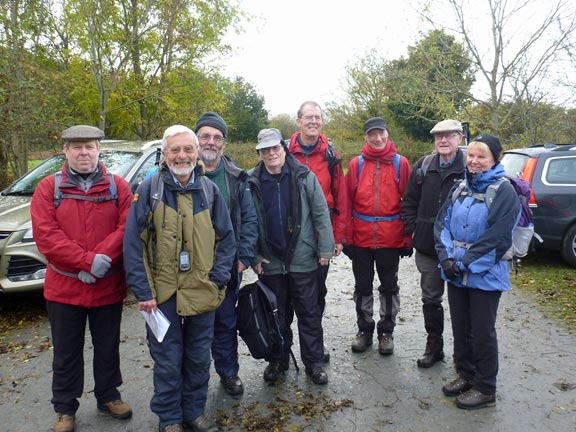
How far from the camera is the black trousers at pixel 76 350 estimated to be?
3174mm

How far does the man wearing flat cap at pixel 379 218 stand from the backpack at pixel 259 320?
107 centimetres

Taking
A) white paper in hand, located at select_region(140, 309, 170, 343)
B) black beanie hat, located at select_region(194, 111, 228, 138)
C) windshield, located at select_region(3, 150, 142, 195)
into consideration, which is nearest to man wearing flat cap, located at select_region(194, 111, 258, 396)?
Result: black beanie hat, located at select_region(194, 111, 228, 138)

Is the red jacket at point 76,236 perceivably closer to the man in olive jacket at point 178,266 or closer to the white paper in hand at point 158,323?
the man in olive jacket at point 178,266

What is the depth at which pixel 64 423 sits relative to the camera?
3.16 metres

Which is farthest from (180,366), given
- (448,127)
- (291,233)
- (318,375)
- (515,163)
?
(515,163)

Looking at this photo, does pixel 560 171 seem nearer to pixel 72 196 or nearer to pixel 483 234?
pixel 483 234

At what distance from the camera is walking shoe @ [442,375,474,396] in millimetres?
3617

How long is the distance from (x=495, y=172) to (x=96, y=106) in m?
11.2

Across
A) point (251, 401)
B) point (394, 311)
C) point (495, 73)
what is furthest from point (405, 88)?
point (251, 401)

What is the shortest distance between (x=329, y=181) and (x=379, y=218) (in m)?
0.57

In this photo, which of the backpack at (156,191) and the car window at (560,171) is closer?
the backpack at (156,191)

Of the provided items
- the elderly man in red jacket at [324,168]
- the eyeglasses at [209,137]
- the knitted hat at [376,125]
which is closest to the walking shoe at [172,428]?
the elderly man in red jacket at [324,168]

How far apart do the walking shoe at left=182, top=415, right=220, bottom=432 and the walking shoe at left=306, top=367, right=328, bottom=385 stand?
0.95m

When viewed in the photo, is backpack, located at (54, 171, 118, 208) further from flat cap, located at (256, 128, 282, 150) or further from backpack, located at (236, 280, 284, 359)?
backpack, located at (236, 280, 284, 359)
